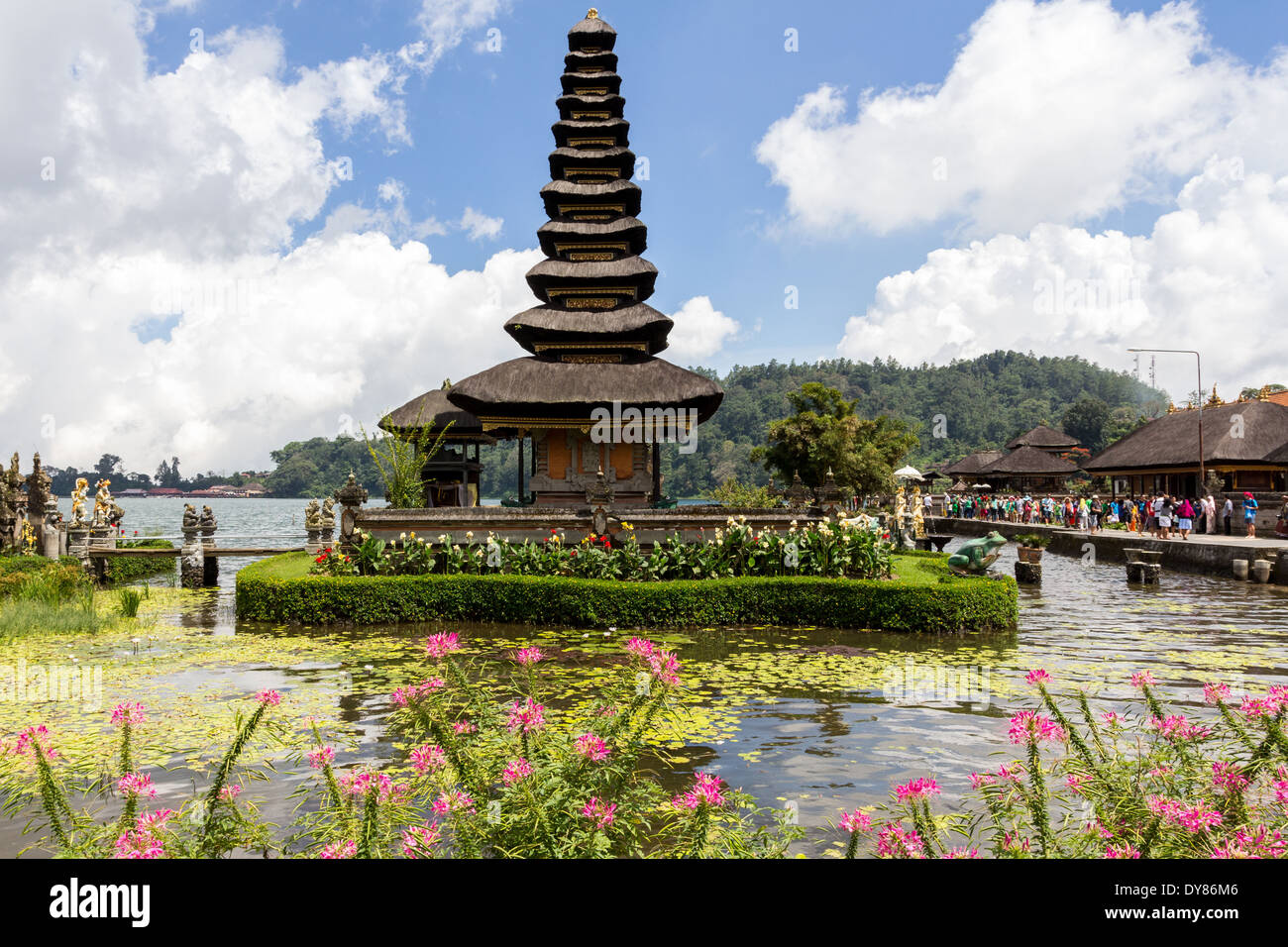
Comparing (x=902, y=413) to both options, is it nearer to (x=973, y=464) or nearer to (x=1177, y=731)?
(x=973, y=464)

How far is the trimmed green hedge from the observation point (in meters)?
13.8

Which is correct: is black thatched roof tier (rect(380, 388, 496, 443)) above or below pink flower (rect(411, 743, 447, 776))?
above

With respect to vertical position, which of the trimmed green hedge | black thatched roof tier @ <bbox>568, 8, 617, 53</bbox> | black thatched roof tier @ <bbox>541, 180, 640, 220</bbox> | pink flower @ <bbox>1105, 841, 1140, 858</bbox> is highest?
black thatched roof tier @ <bbox>568, 8, 617, 53</bbox>

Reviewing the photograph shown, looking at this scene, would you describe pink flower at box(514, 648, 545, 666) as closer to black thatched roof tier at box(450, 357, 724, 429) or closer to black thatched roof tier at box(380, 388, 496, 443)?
black thatched roof tier at box(450, 357, 724, 429)

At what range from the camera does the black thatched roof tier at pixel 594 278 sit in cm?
2772

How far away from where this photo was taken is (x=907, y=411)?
13562cm

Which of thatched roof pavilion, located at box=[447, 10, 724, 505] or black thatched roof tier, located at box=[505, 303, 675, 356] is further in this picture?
black thatched roof tier, located at box=[505, 303, 675, 356]

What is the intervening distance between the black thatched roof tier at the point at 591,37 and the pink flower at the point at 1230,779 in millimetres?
33593

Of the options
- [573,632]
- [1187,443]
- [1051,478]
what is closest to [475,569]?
[573,632]

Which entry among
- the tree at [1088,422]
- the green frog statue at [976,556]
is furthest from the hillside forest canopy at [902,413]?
the green frog statue at [976,556]

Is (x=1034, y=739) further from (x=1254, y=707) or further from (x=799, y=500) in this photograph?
(x=799, y=500)

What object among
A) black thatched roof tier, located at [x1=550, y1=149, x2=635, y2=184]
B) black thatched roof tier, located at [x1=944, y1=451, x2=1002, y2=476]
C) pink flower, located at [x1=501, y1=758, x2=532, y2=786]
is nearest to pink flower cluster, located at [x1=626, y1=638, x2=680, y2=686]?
pink flower, located at [x1=501, y1=758, x2=532, y2=786]

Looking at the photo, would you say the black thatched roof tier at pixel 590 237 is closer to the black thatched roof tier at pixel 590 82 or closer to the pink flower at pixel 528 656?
the black thatched roof tier at pixel 590 82

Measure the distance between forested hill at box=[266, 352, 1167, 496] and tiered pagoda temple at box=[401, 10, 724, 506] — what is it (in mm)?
76897
